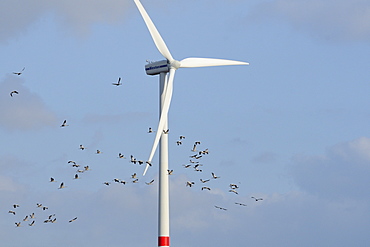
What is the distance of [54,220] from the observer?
7350 centimetres

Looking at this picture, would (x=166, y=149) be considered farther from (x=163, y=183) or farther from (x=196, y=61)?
(x=196, y=61)

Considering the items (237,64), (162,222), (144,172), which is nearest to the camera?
(144,172)

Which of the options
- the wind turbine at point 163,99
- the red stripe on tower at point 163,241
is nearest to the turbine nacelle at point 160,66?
the wind turbine at point 163,99

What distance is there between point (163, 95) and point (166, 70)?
10.0 ft

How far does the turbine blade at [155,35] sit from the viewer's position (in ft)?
237

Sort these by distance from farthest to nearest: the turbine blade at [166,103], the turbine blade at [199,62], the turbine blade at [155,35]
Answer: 1. the turbine blade at [199,62]
2. the turbine blade at [155,35]
3. the turbine blade at [166,103]

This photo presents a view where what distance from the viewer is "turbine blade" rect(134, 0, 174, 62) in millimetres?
72250

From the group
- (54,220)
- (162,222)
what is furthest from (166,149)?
(54,220)

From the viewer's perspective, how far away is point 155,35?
72.8m

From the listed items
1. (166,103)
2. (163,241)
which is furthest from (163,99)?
(163,241)

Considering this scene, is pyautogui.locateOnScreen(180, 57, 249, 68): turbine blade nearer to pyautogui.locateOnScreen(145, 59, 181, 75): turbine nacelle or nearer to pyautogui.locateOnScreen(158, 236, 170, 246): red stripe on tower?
pyautogui.locateOnScreen(145, 59, 181, 75): turbine nacelle

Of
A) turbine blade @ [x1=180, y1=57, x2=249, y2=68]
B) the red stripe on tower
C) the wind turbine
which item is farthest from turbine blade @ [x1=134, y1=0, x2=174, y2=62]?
the red stripe on tower

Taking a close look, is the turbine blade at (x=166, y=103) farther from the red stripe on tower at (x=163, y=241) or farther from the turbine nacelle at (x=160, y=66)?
the red stripe on tower at (x=163, y=241)

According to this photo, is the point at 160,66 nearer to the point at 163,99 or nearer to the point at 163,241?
the point at 163,99
